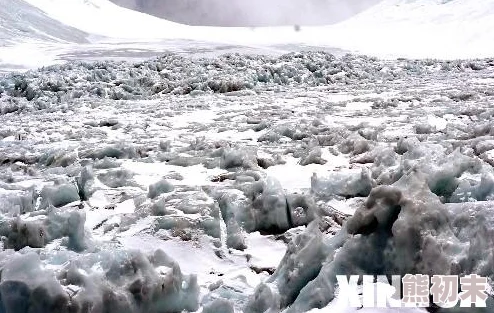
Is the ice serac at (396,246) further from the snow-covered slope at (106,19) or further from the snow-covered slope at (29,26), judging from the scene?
the snow-covered slope at (106,19)

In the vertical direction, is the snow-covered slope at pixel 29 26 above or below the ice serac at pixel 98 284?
above

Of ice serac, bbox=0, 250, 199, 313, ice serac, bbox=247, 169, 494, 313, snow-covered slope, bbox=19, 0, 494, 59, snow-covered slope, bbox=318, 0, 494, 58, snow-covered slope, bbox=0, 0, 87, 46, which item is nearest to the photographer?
ice serac, bbox=247, 169, 494, 313

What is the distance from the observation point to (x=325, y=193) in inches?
216

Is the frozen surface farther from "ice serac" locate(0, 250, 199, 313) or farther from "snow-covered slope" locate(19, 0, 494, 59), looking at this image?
"snow-covered slope" locate(19, 0, 494, 59)

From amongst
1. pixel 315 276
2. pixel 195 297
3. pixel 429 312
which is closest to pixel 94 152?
pixel 195 297

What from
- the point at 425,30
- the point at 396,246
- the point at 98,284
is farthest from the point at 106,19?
the point at 396,246

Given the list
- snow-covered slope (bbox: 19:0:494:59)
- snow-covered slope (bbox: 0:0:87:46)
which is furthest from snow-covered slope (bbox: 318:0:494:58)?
snow-covered slope (bbox: 0:0:87:46)

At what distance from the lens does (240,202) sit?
5309mm

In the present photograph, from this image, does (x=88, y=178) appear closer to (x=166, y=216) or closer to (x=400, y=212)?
(x=166, y=216)

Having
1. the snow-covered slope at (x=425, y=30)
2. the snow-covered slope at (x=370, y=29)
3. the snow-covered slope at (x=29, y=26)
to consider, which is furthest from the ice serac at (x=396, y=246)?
the snow-covered slope at (x=29, y=26)

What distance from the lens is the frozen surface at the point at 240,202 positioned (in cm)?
319

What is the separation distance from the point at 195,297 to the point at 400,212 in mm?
1527

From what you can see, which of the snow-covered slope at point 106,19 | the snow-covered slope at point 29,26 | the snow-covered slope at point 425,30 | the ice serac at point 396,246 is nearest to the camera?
the ice serac at point 396,246

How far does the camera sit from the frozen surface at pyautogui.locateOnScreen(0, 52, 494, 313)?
3189mm
